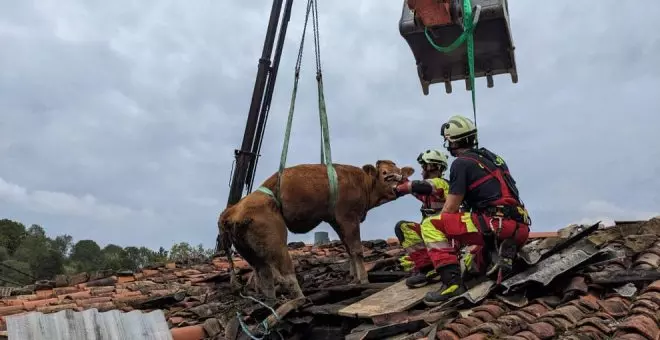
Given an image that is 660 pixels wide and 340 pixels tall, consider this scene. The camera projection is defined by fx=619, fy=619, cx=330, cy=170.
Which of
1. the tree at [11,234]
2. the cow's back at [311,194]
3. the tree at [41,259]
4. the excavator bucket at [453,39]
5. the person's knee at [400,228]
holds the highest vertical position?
the tree at [11,234]

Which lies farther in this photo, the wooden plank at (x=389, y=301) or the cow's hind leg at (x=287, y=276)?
the cow's hind leg at (x=287, y=276)

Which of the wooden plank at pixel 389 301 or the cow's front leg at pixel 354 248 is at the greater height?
the cow's front leg at pixel 354 248

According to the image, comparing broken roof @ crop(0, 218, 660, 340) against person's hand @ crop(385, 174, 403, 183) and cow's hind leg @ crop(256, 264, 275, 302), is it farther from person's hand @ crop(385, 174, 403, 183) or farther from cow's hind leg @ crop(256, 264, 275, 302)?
person's hand @ crop(385, 174, 403, 183)

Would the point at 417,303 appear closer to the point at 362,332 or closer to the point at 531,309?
the point at 362,332

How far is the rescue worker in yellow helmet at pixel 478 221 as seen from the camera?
5195 millimetres

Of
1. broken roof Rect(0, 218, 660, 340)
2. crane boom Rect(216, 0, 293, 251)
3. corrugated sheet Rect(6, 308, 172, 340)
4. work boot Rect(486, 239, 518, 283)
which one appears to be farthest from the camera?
crane boom Rect(216, 0, 293, 251)

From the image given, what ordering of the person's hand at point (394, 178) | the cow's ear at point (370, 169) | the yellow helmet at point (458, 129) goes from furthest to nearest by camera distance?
the cow's ear at point (370, 169) < the person's hand at point (394, 178) < the yellow helmet at point (458, 129)

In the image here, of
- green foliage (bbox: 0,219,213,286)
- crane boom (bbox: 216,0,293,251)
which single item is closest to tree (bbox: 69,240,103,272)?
green foliage (bbox: 0,219,213,286)

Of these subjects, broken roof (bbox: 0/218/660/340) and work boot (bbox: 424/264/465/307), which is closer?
broken roof (bbox: 0/218/660/340)

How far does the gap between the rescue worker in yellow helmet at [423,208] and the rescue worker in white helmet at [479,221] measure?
62 cm

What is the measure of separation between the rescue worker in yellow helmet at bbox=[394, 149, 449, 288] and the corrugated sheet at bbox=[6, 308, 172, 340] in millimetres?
2484

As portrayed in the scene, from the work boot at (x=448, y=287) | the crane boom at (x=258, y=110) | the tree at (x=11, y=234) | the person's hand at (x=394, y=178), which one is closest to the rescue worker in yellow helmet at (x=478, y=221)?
the work boot at (x=448, y=287)

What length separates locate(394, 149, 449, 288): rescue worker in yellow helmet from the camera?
6129 millimetres

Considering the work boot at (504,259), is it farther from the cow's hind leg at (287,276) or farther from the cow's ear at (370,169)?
the cow's ear at (370,169)
